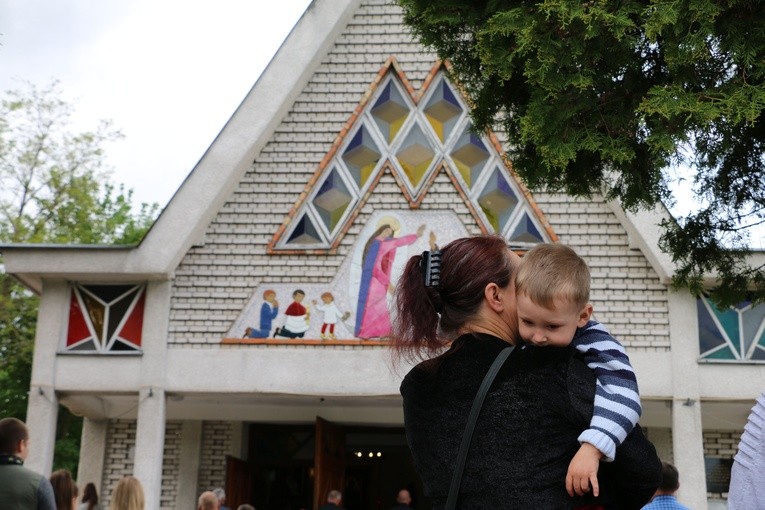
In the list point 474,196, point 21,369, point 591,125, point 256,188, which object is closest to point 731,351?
point 474,196

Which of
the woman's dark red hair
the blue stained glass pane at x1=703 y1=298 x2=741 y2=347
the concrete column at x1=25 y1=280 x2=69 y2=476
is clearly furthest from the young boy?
the concrete column at x1=25 y1=280 x2=69 y2=476

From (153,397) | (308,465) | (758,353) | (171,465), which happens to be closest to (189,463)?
(171,465)

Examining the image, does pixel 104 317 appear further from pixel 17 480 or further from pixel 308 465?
pixel 17 480

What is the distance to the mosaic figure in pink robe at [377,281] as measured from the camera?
1459 centimetres

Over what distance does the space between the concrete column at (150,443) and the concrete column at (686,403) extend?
7.10m

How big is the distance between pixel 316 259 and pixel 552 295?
12.4m

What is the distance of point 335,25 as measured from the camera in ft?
50.6

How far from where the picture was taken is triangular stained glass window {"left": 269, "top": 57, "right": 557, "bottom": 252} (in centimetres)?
1502

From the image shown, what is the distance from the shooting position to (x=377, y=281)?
1473 centimetres

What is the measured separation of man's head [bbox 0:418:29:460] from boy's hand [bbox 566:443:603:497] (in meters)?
4.42

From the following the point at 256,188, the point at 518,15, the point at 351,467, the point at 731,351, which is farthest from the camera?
the point at 351,467

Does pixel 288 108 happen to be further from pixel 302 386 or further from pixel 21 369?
pixel 21 369

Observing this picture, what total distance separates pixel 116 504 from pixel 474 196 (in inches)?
337

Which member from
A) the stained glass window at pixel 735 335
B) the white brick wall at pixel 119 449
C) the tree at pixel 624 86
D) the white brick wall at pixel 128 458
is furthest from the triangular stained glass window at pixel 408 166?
the tree at pixel 624 86
